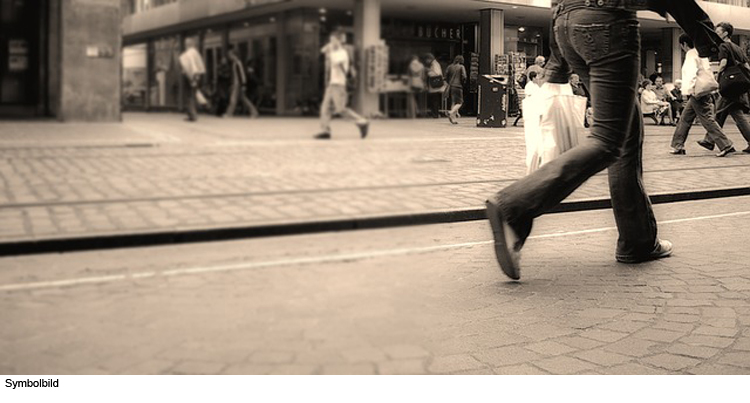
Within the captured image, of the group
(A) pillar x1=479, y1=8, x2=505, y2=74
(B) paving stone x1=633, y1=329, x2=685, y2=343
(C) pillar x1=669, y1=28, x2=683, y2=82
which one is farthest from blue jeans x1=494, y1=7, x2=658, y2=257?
(A) pillar x1=479, y1=8, x2=505, y2=74

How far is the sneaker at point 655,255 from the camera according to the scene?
98.5 inches

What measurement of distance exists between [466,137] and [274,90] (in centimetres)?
31

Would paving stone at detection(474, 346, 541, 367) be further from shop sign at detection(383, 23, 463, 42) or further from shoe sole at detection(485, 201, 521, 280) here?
shop sign at detection(383, 23, 463, 42)

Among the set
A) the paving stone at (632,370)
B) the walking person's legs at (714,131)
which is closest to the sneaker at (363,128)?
the paving stone at (632,370)

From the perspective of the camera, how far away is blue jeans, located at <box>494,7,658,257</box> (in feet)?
6.39

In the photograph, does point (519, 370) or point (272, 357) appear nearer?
Answer: point (272, 357)

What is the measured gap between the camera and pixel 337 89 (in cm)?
74

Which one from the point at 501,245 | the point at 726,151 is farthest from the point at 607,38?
the point at 726,151

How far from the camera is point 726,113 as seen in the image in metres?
5.86

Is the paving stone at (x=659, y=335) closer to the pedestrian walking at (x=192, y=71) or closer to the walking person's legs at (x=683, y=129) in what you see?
the pedestrian walking at (x=192, y=71)

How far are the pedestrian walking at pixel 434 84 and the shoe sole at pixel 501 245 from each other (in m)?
1.11

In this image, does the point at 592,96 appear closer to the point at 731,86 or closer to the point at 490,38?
the point at 490,38

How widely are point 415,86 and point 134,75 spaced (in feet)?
0.85

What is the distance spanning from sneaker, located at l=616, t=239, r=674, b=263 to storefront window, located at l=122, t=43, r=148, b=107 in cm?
202
